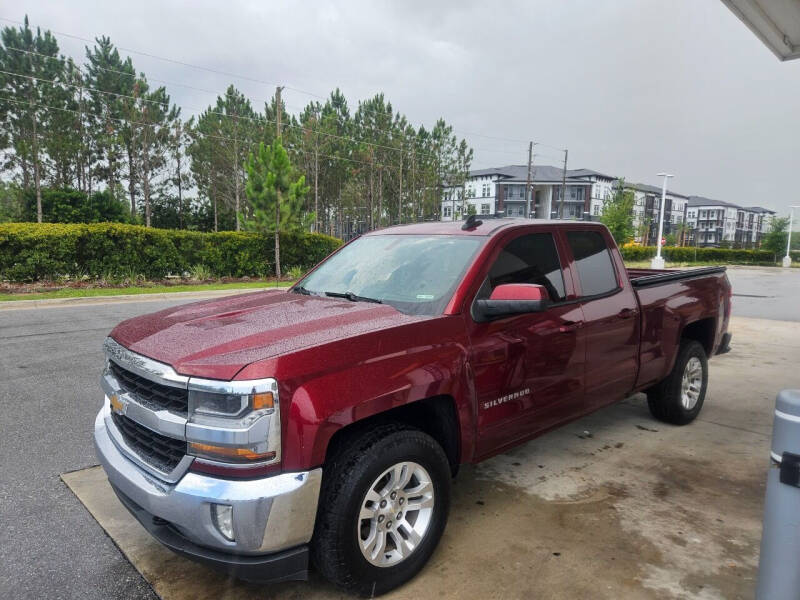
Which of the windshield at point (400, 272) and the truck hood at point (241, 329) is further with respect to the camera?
the windshield at point (400, 272)

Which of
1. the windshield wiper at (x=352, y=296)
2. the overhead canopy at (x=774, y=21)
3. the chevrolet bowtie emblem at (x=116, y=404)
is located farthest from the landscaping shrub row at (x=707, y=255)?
the chevrolet bowtie emblem at (x=116, y=404)

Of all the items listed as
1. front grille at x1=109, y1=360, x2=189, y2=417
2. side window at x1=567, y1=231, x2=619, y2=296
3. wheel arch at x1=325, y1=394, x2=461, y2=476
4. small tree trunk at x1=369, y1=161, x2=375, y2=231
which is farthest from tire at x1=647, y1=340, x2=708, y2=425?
small tree trunk at x1=369, y1=161, x2=375, y2=231

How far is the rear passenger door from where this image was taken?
364 cm

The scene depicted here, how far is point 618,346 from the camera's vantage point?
12.7ft

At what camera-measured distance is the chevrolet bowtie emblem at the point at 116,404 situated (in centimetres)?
254

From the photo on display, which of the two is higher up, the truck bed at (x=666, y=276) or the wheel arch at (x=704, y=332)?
the truck bed at (x=666, y=276)

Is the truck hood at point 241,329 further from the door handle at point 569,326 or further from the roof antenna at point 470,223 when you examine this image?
the door handle at point 569,326

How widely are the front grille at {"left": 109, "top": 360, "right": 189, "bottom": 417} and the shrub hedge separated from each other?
1502cm

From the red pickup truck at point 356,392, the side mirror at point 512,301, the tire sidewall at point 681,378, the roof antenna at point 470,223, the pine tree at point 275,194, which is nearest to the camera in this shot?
the red pickup truck at point 356,392

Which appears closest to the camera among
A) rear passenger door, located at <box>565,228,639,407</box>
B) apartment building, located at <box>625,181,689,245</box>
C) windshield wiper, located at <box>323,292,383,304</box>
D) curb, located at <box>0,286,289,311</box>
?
windshield wiper, located at <box>323,292,383,304</box>

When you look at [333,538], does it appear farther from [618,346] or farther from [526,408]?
[618,346]

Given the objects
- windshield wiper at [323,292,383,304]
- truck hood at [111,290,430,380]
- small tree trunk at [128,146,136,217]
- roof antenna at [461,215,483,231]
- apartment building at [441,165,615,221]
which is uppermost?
apartment building at [441,165,615,221]

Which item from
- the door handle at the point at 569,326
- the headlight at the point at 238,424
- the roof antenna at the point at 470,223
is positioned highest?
the roof antenna at the point at 470,223

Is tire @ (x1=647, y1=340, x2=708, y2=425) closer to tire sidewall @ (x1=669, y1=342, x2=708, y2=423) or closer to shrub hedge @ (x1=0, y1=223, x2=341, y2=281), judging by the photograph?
tire sidewall @ (x1=669, y1=342, x2=708, y2=423)
